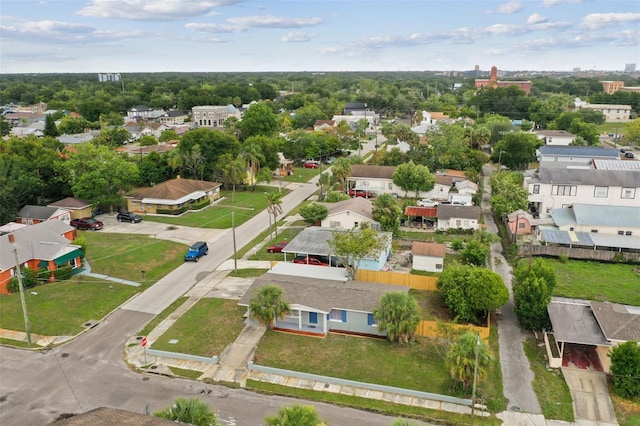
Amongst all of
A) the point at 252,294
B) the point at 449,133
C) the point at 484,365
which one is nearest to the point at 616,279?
the point at 484,365

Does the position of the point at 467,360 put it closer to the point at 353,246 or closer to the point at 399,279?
the point at 399,279

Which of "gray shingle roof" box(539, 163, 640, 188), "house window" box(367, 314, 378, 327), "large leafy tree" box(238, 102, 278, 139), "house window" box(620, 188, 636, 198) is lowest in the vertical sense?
"house window" box(367, 314, 378, 327)

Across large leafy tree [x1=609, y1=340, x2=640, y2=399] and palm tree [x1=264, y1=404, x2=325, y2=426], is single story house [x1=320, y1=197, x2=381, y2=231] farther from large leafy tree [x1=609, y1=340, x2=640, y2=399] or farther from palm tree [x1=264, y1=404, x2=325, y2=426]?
palm tree [x1=264, y1=404, x2=325, y2=426]

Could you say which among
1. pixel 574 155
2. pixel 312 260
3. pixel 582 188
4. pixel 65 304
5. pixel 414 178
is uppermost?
pixel 574 155

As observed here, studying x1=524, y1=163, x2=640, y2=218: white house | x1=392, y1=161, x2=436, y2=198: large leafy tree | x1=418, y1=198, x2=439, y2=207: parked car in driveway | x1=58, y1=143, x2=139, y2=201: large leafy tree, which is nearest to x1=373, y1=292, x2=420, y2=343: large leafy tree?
x1=418, y1=198, x2=439, y2=207: parked car in driveway

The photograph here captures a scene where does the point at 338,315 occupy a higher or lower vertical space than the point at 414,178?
lower

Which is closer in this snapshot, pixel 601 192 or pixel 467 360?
pixel 467 360

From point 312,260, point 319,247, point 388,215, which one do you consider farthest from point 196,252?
point 388,215
